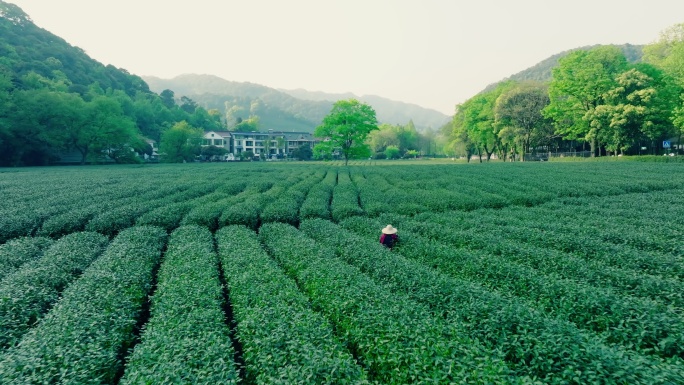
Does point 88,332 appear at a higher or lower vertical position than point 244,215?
lower

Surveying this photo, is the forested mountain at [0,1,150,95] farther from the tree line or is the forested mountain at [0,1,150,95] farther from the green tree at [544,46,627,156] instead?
the green tree at [544,46,627,156]

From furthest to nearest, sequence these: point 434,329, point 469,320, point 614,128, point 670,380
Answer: point 614,128 < point 469,320 < point 434,329 < point 670,380


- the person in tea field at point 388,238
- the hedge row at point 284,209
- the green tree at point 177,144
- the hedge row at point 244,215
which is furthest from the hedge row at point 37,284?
the green tree at point 177,144

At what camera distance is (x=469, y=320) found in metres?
7.84

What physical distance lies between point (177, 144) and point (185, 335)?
281 ft

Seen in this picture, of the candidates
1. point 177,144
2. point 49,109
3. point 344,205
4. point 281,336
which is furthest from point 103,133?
point 281,336

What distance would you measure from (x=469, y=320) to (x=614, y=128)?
188ft

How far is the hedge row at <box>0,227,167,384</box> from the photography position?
6047 mm

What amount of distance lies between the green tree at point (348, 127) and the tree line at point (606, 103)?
2697 cm

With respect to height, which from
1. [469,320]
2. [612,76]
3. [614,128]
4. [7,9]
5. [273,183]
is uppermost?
[7,9]

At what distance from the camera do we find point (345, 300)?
848cm

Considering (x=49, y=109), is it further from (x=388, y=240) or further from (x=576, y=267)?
(x=576, y=267)

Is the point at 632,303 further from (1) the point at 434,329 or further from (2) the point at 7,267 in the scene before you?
(2) the point at 7,267

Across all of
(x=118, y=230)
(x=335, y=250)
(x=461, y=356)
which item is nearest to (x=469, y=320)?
(x=461, y=356)
